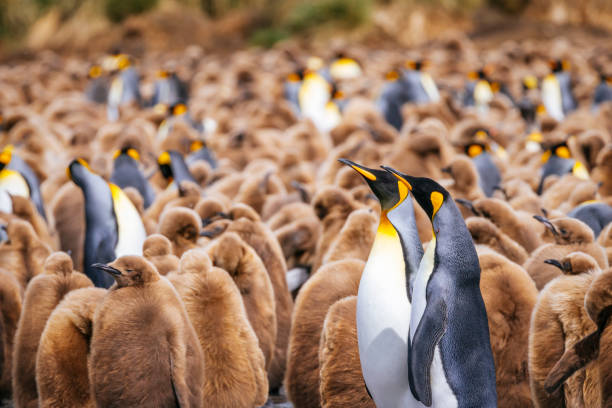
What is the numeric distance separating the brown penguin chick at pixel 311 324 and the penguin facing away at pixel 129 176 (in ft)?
9.84

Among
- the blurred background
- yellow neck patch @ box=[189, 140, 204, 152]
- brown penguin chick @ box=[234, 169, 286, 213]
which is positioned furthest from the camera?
the blurred background

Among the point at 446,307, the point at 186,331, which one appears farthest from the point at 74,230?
the point at 446,307

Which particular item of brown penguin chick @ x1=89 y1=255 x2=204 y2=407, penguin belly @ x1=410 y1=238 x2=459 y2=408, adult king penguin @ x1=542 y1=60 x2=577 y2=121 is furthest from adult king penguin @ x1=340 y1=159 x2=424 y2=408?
adult king penguin @ x1=542 y1=60 x2=577 y2=121

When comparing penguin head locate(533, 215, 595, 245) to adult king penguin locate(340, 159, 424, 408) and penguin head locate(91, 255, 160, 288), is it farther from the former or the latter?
penguin head locate(91, 255, 160, 288)

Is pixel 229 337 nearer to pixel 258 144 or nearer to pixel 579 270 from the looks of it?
pixel 579 270

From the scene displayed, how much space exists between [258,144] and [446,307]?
602cm

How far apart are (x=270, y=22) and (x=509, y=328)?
21.7m

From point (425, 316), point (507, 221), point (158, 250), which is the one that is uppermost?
point (425, 316)

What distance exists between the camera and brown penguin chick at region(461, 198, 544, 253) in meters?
4.35

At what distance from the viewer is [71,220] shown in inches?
224

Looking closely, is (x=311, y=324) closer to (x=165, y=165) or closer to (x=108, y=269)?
(x=108, y=269)

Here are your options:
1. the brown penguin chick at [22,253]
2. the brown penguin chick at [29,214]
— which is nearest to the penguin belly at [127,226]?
the brown penguin chick at [22,253]

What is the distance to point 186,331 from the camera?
336 centimetres

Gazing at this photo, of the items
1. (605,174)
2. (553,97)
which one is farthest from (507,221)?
(553,97)
